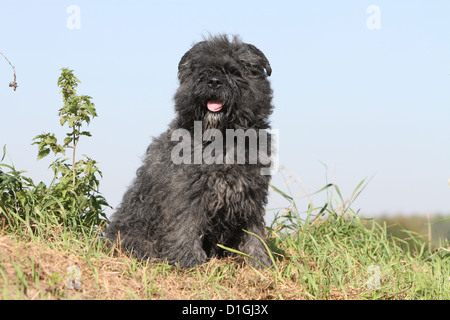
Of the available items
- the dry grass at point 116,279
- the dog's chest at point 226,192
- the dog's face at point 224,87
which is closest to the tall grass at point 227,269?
the dry grass at point 116,279

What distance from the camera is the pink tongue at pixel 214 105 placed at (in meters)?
5.70

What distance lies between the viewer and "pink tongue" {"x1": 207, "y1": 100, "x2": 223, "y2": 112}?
18.7ft

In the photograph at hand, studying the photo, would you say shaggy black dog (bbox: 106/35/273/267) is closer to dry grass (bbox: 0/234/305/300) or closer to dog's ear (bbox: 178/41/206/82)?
dog's ear (bbox: 178/41/206/82)

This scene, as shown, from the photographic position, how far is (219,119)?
5.69 m

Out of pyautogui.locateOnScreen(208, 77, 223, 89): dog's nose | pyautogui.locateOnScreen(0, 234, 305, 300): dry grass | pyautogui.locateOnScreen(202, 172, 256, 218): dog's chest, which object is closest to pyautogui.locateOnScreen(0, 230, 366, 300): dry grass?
pyautogui.locateOnScreen(0, 234, 305, 300): dry grass

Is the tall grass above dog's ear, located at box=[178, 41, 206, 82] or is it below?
below

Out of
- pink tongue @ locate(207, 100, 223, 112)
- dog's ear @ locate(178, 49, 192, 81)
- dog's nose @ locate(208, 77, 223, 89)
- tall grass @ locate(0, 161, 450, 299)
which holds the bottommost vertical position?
tall grass @ locate(0, 161, 450, 299)

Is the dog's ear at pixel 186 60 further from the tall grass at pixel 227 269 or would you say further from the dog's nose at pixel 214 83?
the tall grass at pixel 227 269

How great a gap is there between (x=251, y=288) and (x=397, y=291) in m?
1.58

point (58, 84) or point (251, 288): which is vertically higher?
point (58, 84)

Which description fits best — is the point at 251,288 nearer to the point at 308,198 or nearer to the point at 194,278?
the point at 194,278

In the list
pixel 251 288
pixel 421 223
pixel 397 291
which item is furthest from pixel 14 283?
pixel 421 223

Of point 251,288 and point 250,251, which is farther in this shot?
point 250,251
